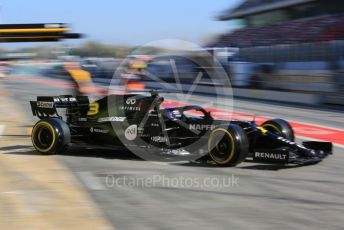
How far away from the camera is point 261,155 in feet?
23.2


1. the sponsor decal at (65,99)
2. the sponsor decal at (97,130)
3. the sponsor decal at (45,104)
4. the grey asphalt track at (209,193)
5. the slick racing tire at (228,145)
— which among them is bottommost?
the grey asphalt track at (209,193)

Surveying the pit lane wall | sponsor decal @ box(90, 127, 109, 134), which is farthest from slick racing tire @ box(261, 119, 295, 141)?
the pit lane wall

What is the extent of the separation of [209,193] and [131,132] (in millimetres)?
2322

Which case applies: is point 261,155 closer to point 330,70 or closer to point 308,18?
point 330,70

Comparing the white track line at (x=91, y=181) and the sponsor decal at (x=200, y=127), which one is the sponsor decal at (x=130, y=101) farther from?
the white track line at (x=91, y=181)

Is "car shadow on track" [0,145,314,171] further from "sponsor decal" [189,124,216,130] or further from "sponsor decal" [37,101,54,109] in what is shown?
"sponsor decal" [37,101,54,109]

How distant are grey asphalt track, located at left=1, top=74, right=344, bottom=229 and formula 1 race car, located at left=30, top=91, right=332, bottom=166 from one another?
0.22 metres

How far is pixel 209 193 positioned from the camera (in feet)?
19.2

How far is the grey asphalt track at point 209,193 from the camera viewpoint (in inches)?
188

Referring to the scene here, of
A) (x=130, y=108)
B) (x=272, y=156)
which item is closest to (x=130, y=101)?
(x=130, y=108)

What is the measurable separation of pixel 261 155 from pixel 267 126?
1432 millimetres

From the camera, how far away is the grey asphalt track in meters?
4.79

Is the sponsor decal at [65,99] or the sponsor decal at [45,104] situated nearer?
the sponsor decal at [65,99]

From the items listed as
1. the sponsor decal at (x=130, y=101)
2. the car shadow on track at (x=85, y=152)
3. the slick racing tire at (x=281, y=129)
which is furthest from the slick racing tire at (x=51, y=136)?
the slick racing tire at (x=281, y=129)
